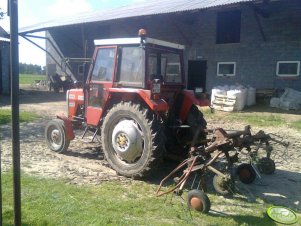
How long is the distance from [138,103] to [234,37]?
12.6 metres

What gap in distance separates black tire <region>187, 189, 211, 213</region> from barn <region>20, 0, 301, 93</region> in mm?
10833

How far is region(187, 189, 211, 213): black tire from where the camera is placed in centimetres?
405

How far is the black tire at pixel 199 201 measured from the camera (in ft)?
13.3

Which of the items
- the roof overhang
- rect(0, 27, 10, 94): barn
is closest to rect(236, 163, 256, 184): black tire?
the roof overhang

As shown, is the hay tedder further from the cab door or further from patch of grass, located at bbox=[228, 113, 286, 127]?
patch of grass, located at bbox=[228, 113, 286, 127]

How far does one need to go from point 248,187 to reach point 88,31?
20571 millimetres

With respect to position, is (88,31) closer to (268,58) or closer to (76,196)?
(268,58)

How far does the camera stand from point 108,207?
4.14 metres

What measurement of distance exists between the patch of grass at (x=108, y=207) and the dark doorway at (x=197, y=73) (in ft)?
42.9

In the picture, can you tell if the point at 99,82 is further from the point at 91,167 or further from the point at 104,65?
the point at 91,167

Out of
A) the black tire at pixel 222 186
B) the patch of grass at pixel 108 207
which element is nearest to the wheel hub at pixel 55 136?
the patch of grass at pixel 108 207

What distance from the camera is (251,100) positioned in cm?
1498

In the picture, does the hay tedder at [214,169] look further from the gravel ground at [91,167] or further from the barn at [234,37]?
the barn at [234,37]

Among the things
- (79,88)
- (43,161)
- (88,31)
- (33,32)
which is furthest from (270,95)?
(33,32)
